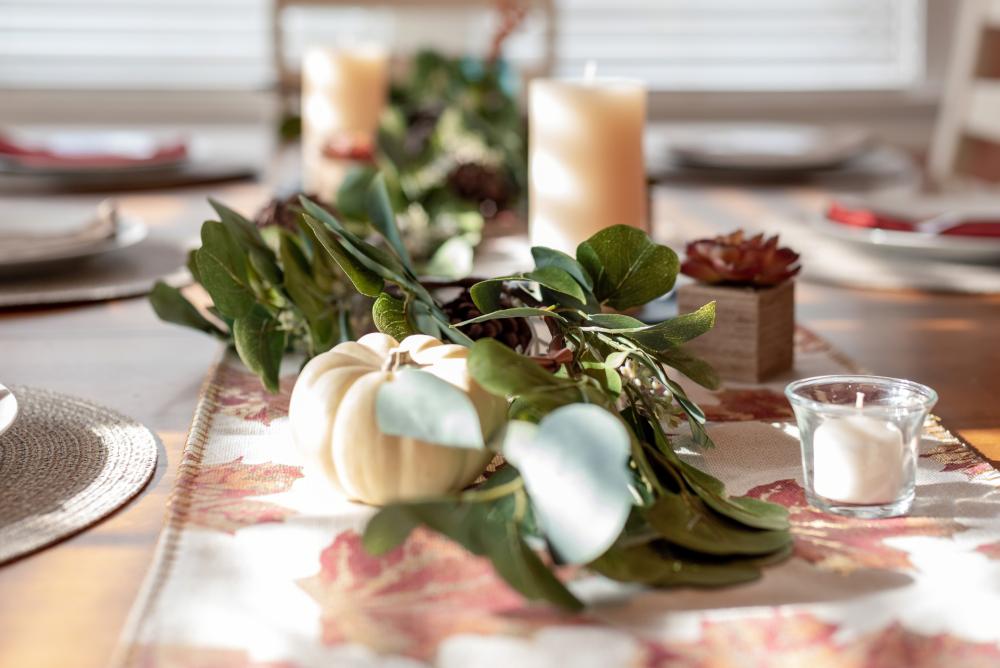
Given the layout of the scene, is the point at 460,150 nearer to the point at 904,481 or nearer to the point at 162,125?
the point at 904,481

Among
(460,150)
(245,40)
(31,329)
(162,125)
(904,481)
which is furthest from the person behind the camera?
(245,40)

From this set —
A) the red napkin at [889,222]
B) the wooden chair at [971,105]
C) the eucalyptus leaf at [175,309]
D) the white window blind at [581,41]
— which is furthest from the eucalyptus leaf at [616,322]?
the white window blind at [581,41]

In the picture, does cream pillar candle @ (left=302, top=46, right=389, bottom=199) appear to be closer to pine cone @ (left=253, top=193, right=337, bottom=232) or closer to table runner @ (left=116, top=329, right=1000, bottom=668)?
pine cone @ (left=253, top=193, right=337, bottom=232)

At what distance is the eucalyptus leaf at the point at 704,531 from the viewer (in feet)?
1.59

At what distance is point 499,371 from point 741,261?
1.07 feet

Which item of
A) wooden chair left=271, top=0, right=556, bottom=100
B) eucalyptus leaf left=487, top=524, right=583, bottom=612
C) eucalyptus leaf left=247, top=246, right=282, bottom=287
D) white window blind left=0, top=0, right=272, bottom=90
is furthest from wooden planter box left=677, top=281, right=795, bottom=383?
white window blind left=0, top=0, right=272, bottom=90

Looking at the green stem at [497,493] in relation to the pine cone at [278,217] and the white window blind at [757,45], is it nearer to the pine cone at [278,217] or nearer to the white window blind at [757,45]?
the pine cone at [278,217]

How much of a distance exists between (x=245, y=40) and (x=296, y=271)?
2.48 m

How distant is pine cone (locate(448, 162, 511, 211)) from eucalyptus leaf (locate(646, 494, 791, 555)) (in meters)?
0.89

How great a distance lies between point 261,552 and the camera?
1.67 feet

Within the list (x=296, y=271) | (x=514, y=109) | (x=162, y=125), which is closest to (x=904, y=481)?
(x=296, y=271)

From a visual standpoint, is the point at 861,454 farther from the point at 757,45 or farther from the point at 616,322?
the point at 757,45

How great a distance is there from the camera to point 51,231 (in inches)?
46.4

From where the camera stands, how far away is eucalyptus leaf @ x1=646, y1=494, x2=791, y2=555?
485mm
